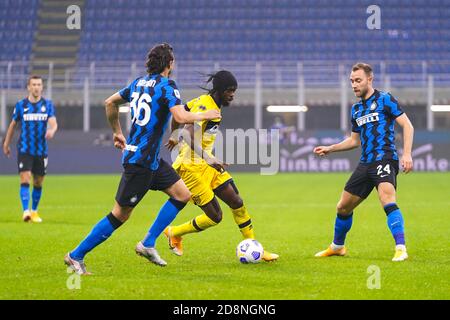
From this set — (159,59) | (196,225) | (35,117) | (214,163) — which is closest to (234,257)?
(196,225)

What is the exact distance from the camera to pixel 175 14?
129ft

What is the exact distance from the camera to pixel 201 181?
8.37 meters

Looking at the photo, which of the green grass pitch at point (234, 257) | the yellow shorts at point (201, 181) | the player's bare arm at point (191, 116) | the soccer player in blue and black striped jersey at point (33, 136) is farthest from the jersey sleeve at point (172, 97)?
the soccer player in blue and black striped jersey at point (33, 136)

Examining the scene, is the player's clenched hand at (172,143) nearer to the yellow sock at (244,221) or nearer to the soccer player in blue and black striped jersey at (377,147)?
the yellow sock at (244,221)

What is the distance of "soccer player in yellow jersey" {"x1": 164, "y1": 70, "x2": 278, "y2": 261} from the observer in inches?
319

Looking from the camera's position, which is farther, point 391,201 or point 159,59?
point 391,201

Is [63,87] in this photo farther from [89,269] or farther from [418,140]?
[89,269]

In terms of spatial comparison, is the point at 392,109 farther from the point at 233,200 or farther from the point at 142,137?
the point at 142,137

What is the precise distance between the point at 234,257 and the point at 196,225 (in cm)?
51

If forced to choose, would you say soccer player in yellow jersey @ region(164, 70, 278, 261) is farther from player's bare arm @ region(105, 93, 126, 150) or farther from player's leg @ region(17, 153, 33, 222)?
player's leg @ region(17, 153, 33, 222)

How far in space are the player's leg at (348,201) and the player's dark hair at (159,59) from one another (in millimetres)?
2291

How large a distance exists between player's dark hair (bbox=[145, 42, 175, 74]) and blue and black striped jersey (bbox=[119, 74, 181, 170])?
6 cm


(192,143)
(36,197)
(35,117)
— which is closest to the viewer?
(192,143)

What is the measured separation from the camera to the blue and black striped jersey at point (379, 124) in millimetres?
8352
